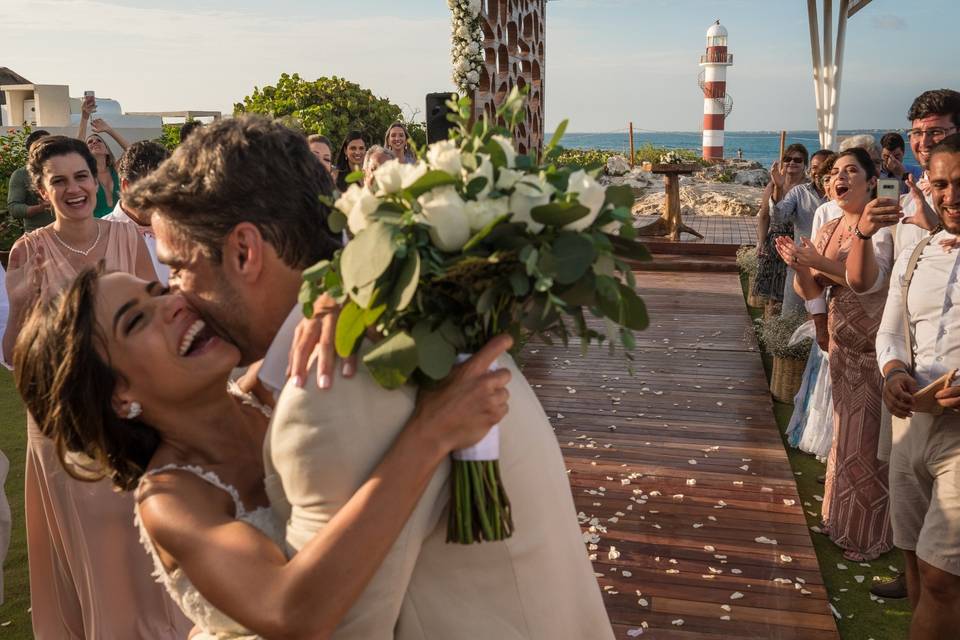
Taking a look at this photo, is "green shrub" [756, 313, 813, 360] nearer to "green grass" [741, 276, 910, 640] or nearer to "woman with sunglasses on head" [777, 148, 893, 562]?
"green grass" [741, 276, 910, 640]

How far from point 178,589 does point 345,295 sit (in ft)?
2.26

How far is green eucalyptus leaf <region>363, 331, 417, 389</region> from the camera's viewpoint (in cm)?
121

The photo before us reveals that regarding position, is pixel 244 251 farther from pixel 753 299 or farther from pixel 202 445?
pixel 753 299

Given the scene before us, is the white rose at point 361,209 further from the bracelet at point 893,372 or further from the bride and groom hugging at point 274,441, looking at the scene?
the bracelet at point 893,372

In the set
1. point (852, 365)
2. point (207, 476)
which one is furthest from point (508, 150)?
point (852, 365)

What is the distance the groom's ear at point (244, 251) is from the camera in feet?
4.89

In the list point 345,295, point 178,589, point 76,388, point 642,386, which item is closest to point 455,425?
point 345,295

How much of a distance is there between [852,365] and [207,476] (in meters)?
3.52

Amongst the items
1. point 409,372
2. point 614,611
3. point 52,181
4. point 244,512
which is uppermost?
point 52,181

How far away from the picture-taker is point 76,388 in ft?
5.35

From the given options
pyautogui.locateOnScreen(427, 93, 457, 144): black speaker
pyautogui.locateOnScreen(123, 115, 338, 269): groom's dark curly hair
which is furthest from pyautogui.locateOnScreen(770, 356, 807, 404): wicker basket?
pyautogui.locateOnScreen(123, 115, 338, 269): groom's dark curly hair

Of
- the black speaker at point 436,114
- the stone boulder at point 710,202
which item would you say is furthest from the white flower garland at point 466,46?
the stone boulder at point 710,202

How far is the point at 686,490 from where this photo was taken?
4.84 meters

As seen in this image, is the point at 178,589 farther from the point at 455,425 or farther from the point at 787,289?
the point at 787,289
